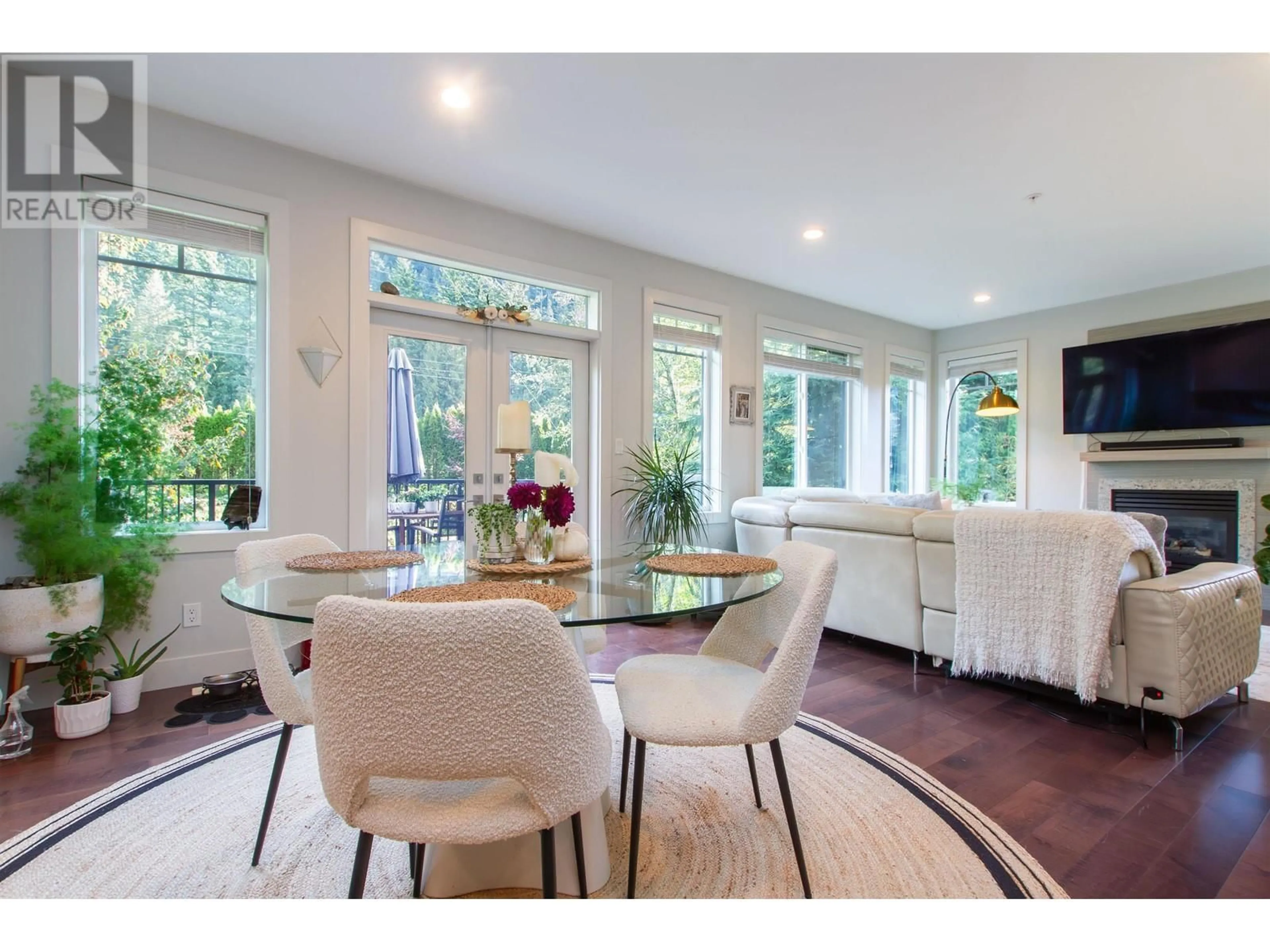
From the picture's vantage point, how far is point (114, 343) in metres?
2.60

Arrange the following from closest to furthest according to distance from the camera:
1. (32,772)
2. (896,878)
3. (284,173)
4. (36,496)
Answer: (896,878), (32,772), (36,496), (284,173)

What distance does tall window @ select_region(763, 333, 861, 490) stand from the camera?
5316 mm

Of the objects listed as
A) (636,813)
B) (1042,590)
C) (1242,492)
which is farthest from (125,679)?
(1242,492)

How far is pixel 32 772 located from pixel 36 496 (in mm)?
993

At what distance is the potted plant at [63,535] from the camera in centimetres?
214

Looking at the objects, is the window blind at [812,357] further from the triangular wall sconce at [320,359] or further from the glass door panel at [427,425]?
the triangular wall sconce at [320,359]

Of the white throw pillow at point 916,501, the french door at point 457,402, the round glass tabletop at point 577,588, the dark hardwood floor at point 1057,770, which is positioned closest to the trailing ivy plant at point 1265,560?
the dark hardwood floor at point 1057,770

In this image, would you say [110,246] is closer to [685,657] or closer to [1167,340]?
[685,657]

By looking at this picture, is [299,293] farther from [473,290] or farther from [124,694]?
[124,694]

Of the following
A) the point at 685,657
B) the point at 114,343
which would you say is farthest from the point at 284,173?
the point at 685,657

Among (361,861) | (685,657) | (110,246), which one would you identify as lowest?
(361,861)

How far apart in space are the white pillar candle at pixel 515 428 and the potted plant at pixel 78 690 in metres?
1.88

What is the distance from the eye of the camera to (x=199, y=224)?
9.07ft

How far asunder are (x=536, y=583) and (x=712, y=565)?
495 millimetres
